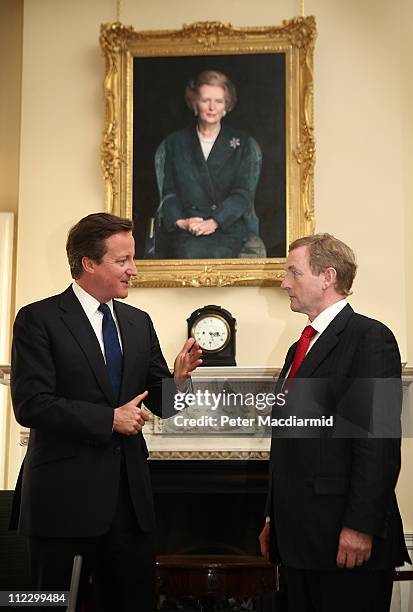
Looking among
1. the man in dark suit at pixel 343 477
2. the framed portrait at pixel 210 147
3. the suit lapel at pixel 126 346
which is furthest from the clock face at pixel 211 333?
the man in dark suit at pixel 343 477

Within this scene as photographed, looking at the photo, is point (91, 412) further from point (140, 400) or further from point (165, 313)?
point (165, 313)

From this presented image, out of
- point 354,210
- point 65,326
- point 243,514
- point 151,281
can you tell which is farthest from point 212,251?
point 65,326

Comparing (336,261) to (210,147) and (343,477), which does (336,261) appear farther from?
(210,147)

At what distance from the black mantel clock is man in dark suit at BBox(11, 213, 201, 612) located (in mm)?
1629

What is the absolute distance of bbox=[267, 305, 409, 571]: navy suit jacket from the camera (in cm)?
193

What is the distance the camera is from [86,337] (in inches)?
85.1

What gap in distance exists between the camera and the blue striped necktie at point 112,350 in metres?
2.17

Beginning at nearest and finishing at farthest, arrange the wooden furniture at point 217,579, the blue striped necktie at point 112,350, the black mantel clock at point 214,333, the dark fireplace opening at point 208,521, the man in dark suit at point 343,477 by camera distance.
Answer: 1. the man in dark suit at point 343,477
2. the blue striped necktie at point 112,350
3. the wooden furniture at point 217,579
4. the black mantel clock at point 214,333
5. the dark fireplace opening at point 208,521

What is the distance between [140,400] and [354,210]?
2.26m

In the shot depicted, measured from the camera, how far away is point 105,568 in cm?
211

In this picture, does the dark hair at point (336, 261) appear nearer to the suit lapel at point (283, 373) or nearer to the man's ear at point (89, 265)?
the suit lapel at point (283, 373)

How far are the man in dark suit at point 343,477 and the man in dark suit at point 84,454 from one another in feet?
1.05

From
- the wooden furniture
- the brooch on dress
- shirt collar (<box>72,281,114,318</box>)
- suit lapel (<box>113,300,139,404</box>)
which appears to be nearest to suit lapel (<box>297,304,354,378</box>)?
suit lapel (<box>113,300,139,404</box>)

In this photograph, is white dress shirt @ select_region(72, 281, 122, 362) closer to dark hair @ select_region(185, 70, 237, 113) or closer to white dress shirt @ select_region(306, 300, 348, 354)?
white dress shirt @ select_region(306, 300, 348, 354)
